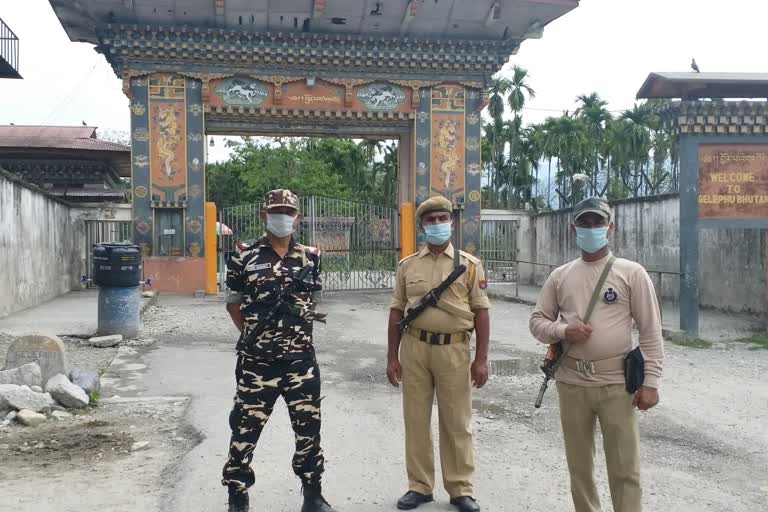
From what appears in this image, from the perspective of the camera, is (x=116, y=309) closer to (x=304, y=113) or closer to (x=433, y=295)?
(x=433, y=295)

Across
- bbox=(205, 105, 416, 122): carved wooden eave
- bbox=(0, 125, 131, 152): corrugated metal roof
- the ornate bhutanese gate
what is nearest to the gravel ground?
the ornate bhutanese gate

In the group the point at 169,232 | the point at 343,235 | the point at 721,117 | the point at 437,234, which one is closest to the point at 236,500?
the point at 437,234

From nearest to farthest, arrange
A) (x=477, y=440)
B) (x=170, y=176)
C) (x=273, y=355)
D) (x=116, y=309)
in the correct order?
(x=273, y=355)
(x=477, y=440)
(x=116, y=309)
(x=170, y=176)

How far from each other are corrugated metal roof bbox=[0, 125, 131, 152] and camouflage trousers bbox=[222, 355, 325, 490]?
1819 cm

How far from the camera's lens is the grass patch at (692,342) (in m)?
10.3

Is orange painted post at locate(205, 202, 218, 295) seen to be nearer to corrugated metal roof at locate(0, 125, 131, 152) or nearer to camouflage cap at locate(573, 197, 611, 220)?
corrugated metal roof at locate(0, 125, 131, 152)

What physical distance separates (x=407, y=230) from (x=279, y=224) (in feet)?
49.7

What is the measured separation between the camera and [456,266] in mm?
4051

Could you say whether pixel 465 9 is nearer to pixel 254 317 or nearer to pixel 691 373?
pixel 691 373

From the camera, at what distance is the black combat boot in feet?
12.7

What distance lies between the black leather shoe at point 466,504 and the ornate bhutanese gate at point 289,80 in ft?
47.7

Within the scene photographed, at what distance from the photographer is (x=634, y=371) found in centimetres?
327

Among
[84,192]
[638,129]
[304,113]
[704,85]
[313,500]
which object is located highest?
[638,129]

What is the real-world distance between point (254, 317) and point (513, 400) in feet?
12.2
